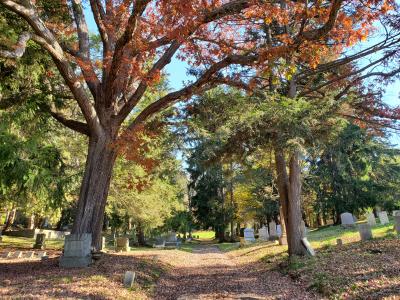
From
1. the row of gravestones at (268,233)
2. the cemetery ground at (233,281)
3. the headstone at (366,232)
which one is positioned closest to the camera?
the cemetery ground at (233,281)

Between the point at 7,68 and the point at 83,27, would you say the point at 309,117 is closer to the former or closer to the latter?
the point at 83,27

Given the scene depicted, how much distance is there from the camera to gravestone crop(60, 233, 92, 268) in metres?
9.18

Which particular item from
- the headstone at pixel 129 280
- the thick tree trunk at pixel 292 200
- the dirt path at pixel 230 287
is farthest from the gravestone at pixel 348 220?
the headstone at pixel 129 280

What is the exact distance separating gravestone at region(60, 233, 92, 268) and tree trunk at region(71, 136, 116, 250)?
42cm

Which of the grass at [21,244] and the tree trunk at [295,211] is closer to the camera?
the tree trunk at [295,211]

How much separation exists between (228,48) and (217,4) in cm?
179

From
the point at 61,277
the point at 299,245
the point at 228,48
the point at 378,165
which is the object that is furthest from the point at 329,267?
the point at 378,165

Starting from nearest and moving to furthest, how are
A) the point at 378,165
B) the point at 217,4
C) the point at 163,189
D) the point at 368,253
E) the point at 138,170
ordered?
the point at 368,253 → the point at 217,4 → the point at 138,170 → the point at 163,189 → the point at 378,165

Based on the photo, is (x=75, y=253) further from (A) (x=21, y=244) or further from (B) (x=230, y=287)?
(A) (x=21, y=244)

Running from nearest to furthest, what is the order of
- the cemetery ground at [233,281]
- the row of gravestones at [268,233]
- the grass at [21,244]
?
the cemetery ground at [233,281], the grass at [21,244], the row of gravestones at [268,233]

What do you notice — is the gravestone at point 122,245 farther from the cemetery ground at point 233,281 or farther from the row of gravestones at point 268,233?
the cemetery ground at point 233,281

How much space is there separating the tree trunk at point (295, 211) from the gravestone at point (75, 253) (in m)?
6.62

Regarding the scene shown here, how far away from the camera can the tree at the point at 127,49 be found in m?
8.48

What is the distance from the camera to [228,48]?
37.6 feet
